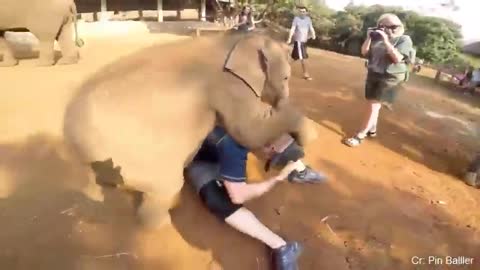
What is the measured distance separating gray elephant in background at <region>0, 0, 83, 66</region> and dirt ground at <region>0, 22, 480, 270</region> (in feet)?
0.11

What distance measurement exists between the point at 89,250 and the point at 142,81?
0.34 m

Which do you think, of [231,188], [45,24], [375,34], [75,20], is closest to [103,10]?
[75,20]

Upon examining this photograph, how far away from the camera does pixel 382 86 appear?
4.27 ft

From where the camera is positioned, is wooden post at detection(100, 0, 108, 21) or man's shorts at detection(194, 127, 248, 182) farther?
wooden post at detection(100, 0, 108, 21)

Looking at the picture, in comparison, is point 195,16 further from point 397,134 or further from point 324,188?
point 397,134

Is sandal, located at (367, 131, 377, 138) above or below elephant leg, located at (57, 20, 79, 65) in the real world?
below

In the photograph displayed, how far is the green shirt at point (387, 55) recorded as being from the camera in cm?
124

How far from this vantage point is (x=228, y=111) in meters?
0.90

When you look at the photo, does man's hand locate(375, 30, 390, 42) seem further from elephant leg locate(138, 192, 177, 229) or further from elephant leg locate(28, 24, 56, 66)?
elephant leg locate(28, 24, 56, 66)

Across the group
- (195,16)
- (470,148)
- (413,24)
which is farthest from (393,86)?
(195,16)

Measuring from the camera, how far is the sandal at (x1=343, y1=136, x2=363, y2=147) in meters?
1.31

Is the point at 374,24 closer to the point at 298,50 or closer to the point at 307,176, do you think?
the point at 298,50

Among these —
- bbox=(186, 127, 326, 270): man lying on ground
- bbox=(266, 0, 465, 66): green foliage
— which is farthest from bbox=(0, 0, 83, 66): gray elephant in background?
bbox=(266, 0, 465, 66): green foliage

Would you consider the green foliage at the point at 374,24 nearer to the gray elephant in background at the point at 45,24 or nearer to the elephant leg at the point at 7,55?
the gray elephant in background at the point at 45,24
